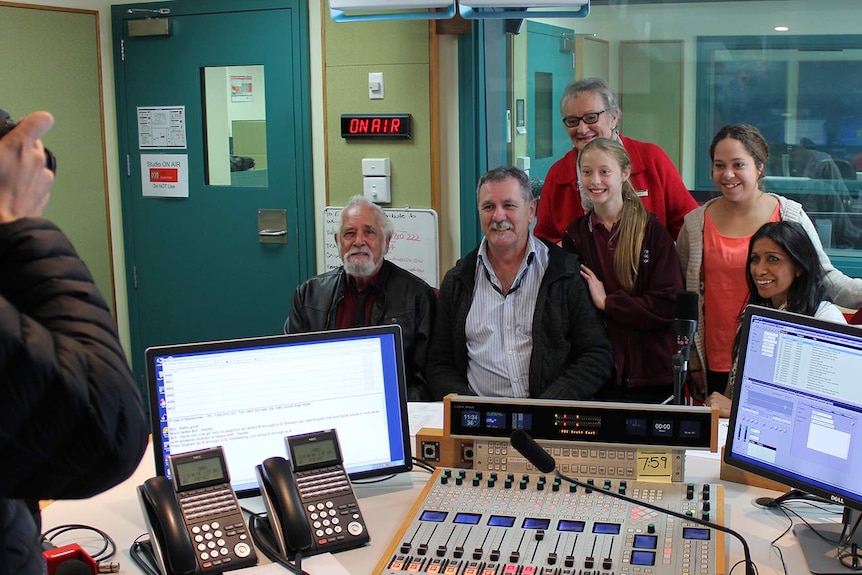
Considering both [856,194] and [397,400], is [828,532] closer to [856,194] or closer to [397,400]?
[397,400]

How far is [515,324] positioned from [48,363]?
219 cm

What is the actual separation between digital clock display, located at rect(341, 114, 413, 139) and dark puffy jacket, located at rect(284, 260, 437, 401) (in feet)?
4.19

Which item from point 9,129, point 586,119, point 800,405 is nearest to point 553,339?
point 586,119

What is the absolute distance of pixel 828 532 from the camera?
6.14ft

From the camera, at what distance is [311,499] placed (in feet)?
Result: 6.06

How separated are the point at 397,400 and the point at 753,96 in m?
2.58

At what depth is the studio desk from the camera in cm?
170

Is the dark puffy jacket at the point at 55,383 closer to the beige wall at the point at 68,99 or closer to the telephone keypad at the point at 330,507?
the telephone keypad at the point at 330,507

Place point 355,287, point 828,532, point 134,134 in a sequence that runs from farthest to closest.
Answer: point 134,134, point 355,287, point 828,532

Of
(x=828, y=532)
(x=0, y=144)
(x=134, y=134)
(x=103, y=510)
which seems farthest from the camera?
(x=134, y=134)

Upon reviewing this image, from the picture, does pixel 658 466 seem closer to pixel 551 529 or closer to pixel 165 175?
pixel 551 529

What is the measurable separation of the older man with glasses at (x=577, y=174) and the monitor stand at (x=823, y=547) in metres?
1.78

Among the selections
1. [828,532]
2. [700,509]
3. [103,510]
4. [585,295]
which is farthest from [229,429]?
[585,295]

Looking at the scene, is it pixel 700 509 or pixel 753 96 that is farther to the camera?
pixel 753 96
